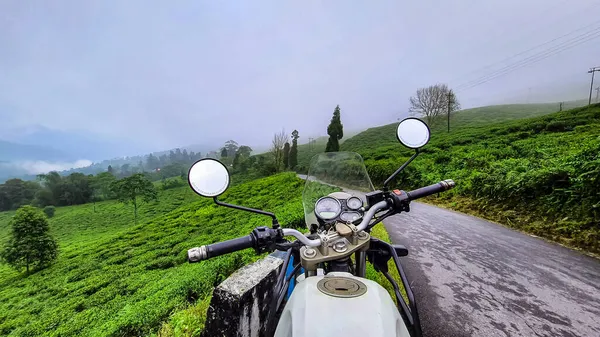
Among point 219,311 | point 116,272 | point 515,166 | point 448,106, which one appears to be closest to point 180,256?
point 116,272

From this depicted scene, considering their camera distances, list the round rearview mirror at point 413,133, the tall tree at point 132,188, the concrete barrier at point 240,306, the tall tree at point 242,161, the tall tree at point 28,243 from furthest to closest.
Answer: the tall tree at point 242,161 → the tall tree at point 132,188 → the tall tree at point 28,243 → the concrete barrier at point 240,306 → the round rearview mirror at point 413,133

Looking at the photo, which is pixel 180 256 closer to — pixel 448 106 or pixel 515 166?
pixel 515 166

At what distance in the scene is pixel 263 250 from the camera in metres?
1.43

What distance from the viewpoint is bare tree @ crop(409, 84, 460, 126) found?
3894cm

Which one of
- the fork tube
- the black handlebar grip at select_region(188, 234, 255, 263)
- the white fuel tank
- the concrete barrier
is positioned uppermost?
the black handlebar grip at select_region(188, 234, 255, 263)

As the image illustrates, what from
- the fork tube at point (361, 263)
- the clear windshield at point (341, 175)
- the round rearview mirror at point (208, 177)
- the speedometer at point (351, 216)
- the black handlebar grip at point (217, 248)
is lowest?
the fork tube at point (361, 263)

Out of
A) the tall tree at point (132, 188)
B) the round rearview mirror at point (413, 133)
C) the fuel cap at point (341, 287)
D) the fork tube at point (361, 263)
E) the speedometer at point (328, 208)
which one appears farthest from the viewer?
the tall tree at point (132, 188)

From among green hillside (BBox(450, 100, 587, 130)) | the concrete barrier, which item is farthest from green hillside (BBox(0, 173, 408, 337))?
green hillside (BBox(450, 100, 587, 130))

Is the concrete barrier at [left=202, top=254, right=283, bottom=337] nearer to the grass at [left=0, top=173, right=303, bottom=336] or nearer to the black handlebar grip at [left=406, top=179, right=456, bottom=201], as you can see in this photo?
the grass at [left=0, top=173, right=303, bottom=336]

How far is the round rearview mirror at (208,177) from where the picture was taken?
147 cm

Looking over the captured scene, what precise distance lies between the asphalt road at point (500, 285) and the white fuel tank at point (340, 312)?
2.09 meters

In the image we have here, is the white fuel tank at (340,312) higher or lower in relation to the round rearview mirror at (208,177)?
lower

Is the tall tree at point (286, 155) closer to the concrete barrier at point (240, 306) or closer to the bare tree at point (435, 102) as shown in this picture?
the bare tree at point (435, 102)

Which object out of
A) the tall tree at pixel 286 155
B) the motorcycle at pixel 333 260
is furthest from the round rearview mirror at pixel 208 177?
the tall tree at pixel 286 155
